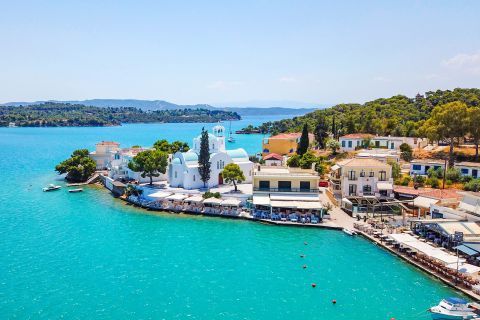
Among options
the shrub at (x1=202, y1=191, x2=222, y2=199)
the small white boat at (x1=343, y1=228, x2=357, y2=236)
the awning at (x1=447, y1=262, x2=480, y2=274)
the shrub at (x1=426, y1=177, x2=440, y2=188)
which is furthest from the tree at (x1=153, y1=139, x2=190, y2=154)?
the awning at (x1=447, y1=262, x2=480, y2=274)

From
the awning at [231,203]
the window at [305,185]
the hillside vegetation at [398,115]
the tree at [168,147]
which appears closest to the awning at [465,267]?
the window at [305,185]

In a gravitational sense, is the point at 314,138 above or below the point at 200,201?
above

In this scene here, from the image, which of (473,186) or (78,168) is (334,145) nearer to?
(473,186)

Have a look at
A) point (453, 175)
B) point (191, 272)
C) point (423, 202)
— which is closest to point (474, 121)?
point (453, 175)

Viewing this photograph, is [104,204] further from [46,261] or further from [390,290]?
[390,290]

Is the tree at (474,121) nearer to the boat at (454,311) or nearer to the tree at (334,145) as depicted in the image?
the tree at (334,145)

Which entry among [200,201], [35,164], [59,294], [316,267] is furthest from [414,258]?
[35,164]
